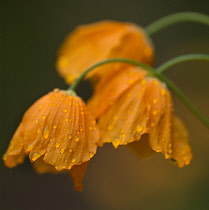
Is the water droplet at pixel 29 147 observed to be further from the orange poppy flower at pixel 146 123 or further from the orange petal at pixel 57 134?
the orange poppy flower at pixel 146 123

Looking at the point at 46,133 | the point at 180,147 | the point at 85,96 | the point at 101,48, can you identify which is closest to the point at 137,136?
the point at 180,147

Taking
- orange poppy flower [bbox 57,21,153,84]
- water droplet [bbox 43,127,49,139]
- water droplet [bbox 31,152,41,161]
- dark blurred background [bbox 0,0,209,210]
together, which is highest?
water droplet [bbox 43,127,49,139]

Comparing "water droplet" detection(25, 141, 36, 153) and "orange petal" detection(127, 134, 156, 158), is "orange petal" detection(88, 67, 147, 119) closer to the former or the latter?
"orange petal" detection(127, 134, 156, 158)

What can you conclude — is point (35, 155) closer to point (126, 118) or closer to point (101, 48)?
point (126, 118)

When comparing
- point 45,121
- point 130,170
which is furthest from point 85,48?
point 130,170

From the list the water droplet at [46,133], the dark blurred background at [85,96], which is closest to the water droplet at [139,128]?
the water droplet at [46,133]

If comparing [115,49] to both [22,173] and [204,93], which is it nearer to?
[204,93]

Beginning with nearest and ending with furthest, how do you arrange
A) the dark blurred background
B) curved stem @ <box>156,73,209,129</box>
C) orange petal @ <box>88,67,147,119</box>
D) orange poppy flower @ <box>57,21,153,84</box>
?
curved stem @ <box>156,73,209,129</box>
orange petal @ <box>88,67,147,119</box>
orange poppy flower @ <box>57,21,153,84</box>
the dark blurred background

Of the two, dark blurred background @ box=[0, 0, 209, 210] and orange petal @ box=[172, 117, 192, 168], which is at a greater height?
orange petal @ box=[172, 117, 192, 168]

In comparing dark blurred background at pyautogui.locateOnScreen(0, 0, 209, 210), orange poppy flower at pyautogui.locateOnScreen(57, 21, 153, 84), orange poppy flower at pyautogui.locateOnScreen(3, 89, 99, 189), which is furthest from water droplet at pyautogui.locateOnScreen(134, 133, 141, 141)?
dark blurred background at pyautogui.locateOnScreen(0, 0, 209, 210)
